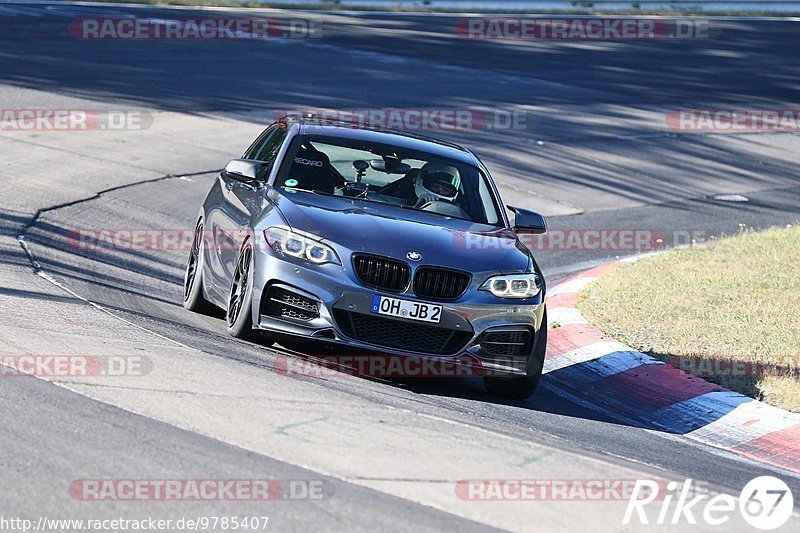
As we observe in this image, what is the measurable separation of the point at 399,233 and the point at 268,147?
6.62ft

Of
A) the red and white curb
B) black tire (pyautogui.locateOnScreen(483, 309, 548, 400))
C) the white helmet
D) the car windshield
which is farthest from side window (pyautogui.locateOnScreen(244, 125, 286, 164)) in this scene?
the red and white curb

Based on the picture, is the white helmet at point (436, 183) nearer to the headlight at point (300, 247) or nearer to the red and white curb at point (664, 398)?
the headlight at point (300, 247)

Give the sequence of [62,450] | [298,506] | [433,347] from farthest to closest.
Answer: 1. [433,347]
2. [62,450]
3. [298,506]

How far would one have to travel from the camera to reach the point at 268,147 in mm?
9648

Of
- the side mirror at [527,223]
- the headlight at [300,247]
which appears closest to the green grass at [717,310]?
the side mirror at [527,223]

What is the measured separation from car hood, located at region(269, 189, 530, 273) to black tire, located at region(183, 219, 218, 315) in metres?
1.14

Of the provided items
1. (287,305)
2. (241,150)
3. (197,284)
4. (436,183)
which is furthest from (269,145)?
(241,150)

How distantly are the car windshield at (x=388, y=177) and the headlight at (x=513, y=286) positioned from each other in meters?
1.00

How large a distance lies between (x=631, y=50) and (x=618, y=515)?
28.9 metres

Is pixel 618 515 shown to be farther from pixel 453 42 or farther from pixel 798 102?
pixel 453 42

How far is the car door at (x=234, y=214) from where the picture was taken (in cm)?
856

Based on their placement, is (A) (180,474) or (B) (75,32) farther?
(B) (75,32)

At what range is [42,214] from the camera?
12.2m

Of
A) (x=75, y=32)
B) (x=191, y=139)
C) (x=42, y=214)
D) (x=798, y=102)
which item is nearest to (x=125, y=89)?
(x=191, y=139)
